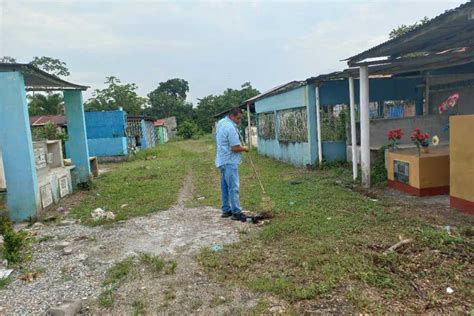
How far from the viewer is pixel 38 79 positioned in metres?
8.12

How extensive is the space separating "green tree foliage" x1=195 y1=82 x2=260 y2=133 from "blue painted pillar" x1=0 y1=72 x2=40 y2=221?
34.0 metres

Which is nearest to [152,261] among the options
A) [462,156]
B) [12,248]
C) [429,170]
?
[12,248]

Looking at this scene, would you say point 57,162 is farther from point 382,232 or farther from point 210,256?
point 382,232

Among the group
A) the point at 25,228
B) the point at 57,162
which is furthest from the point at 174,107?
the point at 25,228

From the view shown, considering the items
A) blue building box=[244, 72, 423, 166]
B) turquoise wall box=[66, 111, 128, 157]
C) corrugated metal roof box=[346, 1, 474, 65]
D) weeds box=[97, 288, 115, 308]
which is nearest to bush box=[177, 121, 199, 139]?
turquoise wall box=[66, 111, 128, 157]

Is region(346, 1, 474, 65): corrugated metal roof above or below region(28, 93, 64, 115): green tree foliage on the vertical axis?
below

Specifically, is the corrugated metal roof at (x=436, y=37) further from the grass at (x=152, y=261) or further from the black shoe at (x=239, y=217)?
the grass at (x=152, y=261)

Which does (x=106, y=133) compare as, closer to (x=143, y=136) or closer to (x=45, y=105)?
(x=143, y=136)

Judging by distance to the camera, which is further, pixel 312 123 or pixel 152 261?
pixel 312 123

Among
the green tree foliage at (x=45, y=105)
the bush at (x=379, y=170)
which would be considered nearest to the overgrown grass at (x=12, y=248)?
the bush at (x=379, y=170)

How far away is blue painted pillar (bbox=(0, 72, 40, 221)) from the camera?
21.6 feet

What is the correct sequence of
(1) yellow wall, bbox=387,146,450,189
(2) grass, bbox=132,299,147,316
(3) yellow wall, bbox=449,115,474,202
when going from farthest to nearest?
(1) yellow wall, bbox=387,146,450,189, (3) yellow wall, bbox=449,115,474,202, (2) grass, bbox=132,299,147,316

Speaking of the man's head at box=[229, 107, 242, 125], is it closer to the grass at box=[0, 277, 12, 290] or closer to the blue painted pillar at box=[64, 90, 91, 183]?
the grass at box=[0, 277, 12, 290]

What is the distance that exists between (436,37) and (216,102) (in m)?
37.0
